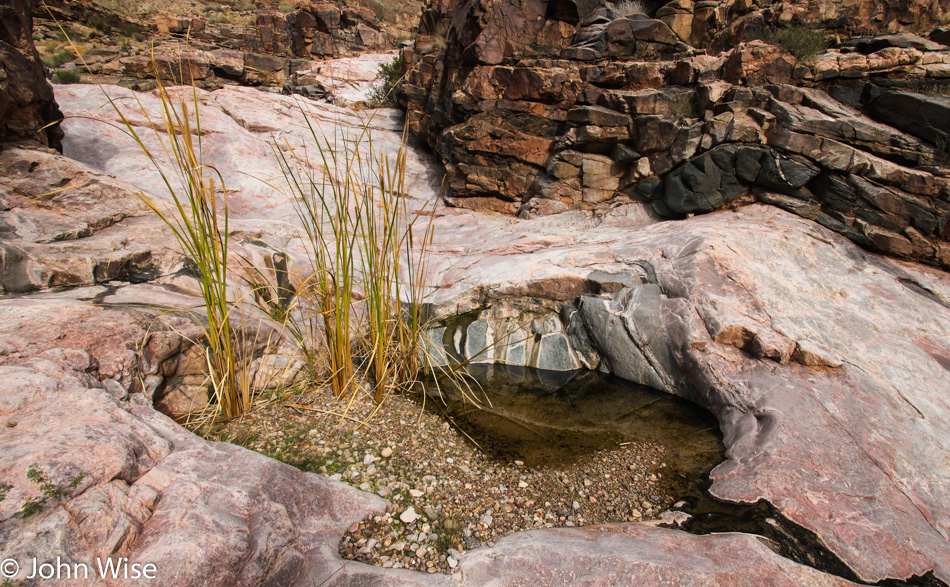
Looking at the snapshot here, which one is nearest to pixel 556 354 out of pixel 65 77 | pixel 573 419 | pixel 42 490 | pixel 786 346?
pixel 573 419

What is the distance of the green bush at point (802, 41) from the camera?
6.30 meters

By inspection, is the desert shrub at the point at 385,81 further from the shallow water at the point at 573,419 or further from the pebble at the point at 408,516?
the pebble at the point at 408,516

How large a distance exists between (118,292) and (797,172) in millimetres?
6899

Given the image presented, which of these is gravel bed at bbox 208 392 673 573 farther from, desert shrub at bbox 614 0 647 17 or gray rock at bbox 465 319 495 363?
desert shrub at bbox 614 0 647 17

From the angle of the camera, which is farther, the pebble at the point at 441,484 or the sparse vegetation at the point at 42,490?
the pebble at the point at 441,484

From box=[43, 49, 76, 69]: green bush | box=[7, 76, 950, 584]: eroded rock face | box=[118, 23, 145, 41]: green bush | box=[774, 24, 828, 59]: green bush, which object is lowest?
box=[7, 76, 950, 584]: eroded rock face

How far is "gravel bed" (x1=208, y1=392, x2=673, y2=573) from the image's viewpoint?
1.83 meters

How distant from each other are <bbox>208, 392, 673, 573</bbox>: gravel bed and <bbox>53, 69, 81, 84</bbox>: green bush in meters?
11.3

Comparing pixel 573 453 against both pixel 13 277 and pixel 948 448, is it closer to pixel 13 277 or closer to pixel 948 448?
pixel 948 448

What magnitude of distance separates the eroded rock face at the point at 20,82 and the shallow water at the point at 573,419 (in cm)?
536

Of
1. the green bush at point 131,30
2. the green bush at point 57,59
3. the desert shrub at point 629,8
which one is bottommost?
the green bush at point 57,59

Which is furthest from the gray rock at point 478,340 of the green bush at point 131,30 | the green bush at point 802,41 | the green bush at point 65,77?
the green bush at point 131,30

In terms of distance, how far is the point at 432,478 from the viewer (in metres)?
2.21

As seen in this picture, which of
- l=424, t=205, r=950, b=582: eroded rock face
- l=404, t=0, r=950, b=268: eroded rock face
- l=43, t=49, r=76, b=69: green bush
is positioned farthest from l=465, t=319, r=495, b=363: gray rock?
l=43, t=49, r=76, b=69: green bush
